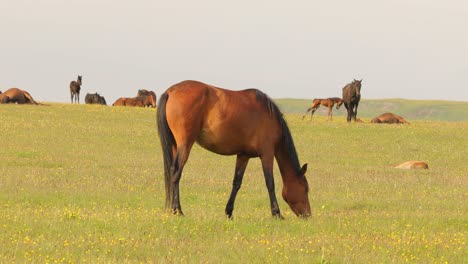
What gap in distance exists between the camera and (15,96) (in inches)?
2159

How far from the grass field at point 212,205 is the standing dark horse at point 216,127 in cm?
105

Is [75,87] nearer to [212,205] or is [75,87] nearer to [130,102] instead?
[130,102]

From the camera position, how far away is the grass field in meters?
10.2

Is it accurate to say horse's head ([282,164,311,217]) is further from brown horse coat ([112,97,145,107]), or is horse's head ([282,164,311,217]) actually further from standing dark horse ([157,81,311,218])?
brown horse coat ([112,97,145,107])

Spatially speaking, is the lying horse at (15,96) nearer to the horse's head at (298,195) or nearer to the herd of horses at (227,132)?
the herd of horses at (227,132)

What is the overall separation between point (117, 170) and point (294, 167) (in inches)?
457

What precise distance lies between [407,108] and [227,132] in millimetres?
155538

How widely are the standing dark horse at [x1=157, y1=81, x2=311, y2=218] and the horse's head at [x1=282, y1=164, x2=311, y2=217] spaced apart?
0.02 metres

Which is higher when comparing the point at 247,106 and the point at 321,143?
the point at 247,106

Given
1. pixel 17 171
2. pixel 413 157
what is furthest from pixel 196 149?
pixel 17 171

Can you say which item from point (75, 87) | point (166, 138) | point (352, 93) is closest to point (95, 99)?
point (75, 87)

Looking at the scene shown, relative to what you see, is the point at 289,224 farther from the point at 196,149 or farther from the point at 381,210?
the point at 196,149

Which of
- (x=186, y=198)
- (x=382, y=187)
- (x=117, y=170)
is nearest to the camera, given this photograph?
(x=186, y=198)

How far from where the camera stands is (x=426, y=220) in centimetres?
1445
